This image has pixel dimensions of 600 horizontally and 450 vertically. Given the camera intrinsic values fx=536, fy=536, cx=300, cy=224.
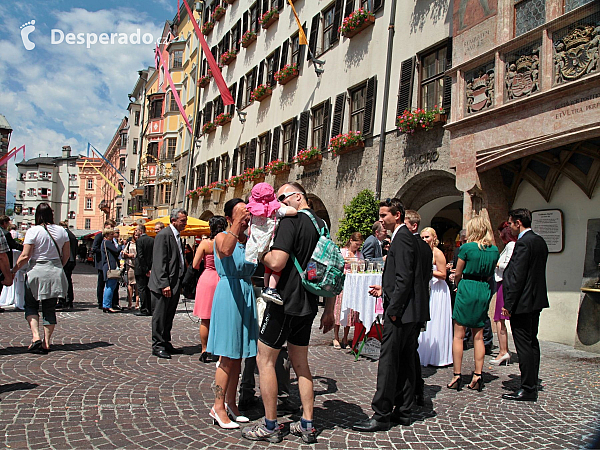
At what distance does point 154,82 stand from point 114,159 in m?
28.3

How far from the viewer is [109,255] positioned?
11750mm

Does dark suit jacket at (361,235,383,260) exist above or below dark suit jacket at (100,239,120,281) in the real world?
above

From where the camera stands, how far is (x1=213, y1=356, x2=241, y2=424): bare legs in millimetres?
4207

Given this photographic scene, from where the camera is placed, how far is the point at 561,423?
461 centimetres

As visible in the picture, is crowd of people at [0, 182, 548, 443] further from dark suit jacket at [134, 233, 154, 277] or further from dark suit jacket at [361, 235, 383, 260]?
dark suit jacket at [134, 233, 154, 277]

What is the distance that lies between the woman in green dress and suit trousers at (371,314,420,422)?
1.32 metres

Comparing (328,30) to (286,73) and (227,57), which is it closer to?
(286,73)

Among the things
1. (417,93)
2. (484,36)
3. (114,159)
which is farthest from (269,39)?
(114,159)

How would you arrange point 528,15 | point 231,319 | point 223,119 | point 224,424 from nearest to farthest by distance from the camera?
point 224,424 → point 231,319 → point 528,15 → point 223,119

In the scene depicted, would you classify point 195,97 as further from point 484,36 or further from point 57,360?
point 57,360

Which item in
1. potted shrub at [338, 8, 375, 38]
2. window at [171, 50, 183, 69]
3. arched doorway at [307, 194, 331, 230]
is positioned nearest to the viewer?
potted shrub at [338, 8, 375, 38]

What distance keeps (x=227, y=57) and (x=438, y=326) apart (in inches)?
927

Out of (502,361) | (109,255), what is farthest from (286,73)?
(502,361)

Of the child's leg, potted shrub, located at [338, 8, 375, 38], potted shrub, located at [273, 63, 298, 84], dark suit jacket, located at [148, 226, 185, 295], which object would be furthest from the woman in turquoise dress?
potted shrub, located at [273, 63, 298, 84]
